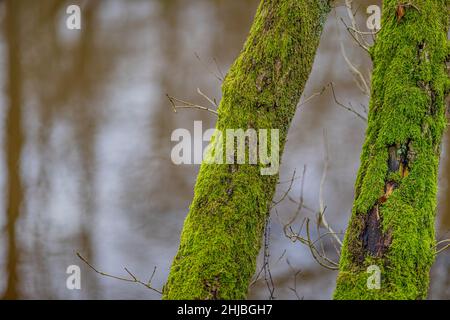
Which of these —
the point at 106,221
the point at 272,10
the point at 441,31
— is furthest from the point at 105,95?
the point at 441,31

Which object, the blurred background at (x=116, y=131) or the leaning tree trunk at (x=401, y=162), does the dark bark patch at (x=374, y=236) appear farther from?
the blurred background at (x=116, y=131)

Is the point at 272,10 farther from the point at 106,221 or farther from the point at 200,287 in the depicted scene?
the point at 106,221

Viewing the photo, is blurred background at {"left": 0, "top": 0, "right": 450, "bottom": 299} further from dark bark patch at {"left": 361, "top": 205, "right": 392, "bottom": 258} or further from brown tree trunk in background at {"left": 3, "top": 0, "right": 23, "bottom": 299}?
dark bark patch at {"left": 361, "top": 205, "right": 392, "bottom": 258}

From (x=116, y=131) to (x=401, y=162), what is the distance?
3.76 m

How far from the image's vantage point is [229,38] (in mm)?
5031

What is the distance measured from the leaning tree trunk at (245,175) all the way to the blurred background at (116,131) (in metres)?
2.91

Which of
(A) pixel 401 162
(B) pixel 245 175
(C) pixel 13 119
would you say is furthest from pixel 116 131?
(A) pixel 401 162

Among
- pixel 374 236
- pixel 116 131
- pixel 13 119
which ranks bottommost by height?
pixel 374 236

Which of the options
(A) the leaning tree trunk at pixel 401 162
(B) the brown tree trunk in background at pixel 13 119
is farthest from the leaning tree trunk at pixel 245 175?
(B) the brown tree trunk in background at pixel 13 119

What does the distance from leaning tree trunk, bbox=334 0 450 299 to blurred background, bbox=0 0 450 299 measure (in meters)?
2.95

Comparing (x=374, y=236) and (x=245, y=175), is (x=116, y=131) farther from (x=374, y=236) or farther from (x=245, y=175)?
(x=374, y=236)

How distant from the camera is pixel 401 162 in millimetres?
1722

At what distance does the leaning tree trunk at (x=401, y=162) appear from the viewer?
160cm

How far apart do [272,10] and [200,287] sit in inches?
40.9
